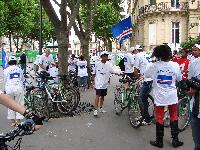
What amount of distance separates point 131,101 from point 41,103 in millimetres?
2441

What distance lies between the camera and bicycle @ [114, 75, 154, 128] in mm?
10039

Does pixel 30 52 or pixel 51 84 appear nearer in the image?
pixel 51 84

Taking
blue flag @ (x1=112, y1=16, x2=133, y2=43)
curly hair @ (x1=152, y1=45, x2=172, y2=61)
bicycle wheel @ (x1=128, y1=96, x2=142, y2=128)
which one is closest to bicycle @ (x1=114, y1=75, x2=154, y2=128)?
bicycle wheel @ (x1=128, y1=96, x2=142, y2=128)

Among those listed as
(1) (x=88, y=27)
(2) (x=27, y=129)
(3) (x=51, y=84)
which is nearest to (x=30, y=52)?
(1) (x=88, y=27)

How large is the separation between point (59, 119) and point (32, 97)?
94cm

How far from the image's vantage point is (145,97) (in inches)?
397

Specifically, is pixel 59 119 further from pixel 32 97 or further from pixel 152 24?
pixel 152 24

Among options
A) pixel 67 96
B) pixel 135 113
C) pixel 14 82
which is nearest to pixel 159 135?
pixel 135 113

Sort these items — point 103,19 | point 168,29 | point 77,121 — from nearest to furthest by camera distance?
point 77,121
point 168,29
point 103,19

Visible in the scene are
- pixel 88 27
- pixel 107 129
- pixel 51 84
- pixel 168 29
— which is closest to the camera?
pixel 107 129

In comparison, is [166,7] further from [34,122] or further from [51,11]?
[34,122]

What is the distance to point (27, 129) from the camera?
12.1ft

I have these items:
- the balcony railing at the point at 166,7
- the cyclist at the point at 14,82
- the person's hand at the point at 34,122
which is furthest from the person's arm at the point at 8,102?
the balcony railing at the point at 166,7

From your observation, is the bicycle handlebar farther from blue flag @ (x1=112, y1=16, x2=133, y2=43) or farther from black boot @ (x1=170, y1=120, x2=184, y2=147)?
blue flag @ (x1=112, y1=16, x2=133, y2=43)
